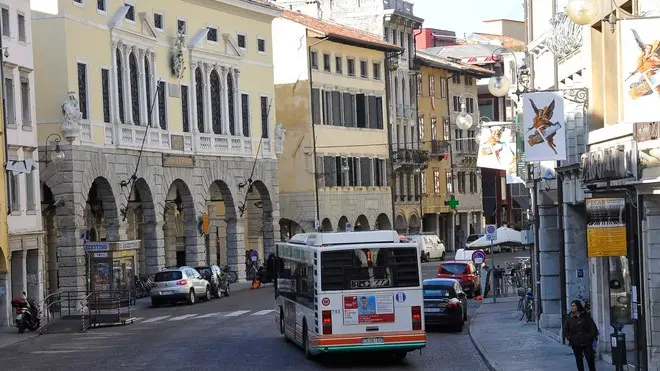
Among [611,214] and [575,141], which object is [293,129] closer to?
[575,141]

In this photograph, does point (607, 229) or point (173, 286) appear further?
point (173, 286)

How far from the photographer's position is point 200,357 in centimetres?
3550

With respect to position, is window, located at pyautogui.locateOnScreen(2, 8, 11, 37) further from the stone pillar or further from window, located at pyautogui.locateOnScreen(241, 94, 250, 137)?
window, located at pyautogui.locateOnScreen(241, 94, 250, 137)

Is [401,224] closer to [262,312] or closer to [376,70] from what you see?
[376,70]

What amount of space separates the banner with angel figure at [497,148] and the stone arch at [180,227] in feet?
83.8

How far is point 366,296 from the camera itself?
31891 mm

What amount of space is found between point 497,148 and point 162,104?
24.9 meters

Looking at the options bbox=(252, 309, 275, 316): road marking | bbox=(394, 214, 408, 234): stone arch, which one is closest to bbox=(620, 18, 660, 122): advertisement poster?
bbox=(252, 309, 275, 316): road marking

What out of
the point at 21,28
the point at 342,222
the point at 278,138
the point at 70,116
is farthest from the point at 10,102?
the point at 342,222

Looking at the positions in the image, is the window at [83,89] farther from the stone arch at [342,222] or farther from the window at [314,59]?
the stone arch at [342,222]

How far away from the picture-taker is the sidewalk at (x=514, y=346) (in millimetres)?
31328

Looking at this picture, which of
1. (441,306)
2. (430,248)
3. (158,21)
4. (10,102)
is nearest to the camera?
(441,306)

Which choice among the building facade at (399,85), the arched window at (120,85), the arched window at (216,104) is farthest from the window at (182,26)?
the building facade at (399,85)

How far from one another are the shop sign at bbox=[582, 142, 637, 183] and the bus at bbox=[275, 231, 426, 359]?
5088mm
